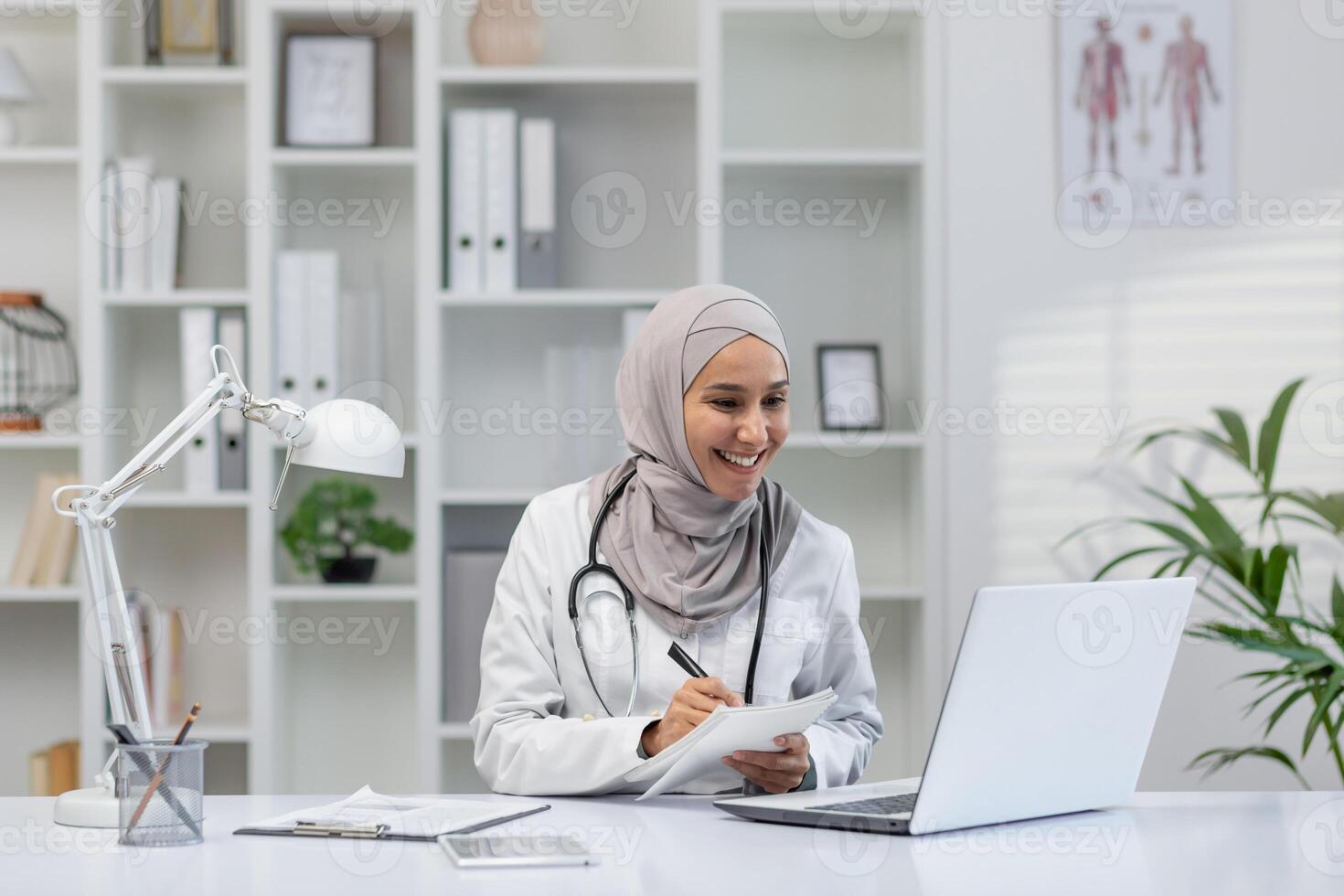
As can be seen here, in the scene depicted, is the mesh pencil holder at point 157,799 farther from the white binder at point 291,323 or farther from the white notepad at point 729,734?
the white binder at point 291,323

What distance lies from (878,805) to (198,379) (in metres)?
2.05

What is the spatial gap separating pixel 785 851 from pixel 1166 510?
6.36ft

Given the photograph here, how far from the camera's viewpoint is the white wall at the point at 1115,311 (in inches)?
111

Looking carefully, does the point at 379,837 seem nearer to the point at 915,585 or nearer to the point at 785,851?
the point at 785,851

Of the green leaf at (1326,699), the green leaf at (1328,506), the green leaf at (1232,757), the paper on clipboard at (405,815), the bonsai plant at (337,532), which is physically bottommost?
the green leaf at (1232,757)

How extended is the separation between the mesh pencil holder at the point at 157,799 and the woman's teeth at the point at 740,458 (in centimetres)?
78

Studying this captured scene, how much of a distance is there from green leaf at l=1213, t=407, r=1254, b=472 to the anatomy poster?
559mm

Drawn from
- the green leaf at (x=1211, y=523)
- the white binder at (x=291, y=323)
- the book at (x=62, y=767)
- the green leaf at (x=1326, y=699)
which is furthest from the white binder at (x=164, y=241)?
the green leaf at (x=1326, y=699)

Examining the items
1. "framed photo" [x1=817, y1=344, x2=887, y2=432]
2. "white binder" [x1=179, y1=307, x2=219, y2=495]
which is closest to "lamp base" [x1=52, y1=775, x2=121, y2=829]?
"white binder" [x1=179, y1=307, x2=219, y2=495]

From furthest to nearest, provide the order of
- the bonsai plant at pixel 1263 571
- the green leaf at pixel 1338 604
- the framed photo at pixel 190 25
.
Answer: the framed photo at pixel 190 25 → the green leaf at pixel 1338 604 → the bonsai plant at pixel 1263 571

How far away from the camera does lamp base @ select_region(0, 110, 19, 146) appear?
2.88 m

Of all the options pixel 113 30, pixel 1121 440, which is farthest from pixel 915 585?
pixel 113 30

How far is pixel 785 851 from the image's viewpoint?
118cm

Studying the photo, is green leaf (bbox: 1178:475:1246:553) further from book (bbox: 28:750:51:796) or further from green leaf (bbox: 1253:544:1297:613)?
book (bbox: 28:750:51:796)
